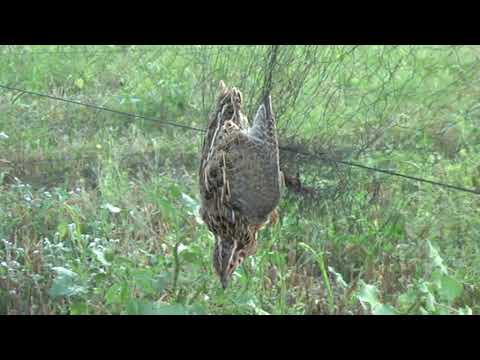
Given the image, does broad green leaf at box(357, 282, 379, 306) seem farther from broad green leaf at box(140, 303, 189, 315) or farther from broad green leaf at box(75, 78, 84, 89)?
broad green leaf at box(75, 78, 84, 89)

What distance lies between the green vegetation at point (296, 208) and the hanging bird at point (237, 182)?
35 centimetres

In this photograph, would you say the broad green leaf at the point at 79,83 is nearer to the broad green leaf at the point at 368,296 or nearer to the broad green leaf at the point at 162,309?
the broad green leaf at the point at 162,309

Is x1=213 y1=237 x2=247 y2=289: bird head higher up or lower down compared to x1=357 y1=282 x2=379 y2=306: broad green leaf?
higher up

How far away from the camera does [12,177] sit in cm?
611

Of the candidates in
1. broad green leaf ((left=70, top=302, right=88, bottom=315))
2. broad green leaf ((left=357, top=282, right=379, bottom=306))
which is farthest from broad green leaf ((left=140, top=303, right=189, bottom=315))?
broad green leaf ((left=357, top=282, right=379, bottom=306))

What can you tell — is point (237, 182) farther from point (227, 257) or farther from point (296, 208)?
point (296, 208)

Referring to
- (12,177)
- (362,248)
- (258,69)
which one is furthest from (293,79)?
(12,177)

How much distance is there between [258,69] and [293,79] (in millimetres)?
250

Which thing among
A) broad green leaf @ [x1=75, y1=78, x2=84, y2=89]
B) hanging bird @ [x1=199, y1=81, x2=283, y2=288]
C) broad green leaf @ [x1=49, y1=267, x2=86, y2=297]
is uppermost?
broad green leaf @ [x1=75, y1=78, x2=84, y2=89]

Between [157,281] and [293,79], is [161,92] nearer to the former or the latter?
[293,79]

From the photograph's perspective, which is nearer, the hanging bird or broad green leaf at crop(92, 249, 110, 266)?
the hanging bird

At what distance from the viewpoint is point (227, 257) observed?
3.62 meters

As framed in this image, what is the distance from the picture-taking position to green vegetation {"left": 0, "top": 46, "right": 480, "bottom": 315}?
13.9 ft

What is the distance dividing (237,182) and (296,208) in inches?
59.5
